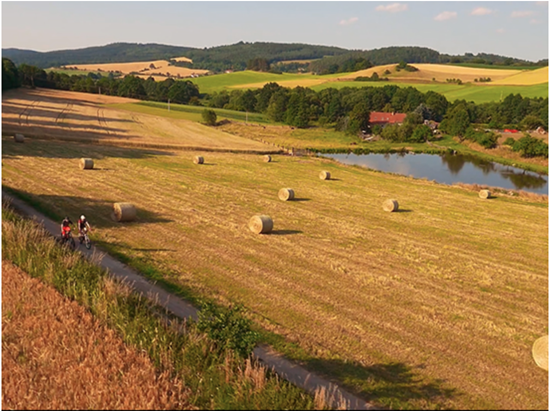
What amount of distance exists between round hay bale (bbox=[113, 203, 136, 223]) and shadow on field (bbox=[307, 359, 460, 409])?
1474 cm

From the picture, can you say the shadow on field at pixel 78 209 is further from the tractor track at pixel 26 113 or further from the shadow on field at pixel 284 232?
the tractor track at pixel 26 113

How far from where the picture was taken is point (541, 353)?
470 inches

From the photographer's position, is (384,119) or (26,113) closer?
(26,113)

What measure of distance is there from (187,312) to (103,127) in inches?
2321

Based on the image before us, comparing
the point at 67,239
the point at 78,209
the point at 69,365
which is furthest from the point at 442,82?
the point at 69,365

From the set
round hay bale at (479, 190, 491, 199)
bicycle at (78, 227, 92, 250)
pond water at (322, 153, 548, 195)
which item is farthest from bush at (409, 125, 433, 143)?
bicycle at (78, 227, 92, 250)

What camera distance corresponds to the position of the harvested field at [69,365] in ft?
28.5

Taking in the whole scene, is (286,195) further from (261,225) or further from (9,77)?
(9,77)

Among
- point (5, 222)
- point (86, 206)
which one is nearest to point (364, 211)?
point (86, 206)

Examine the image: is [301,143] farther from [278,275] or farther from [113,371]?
[113,371]

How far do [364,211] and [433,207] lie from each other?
6561 mm

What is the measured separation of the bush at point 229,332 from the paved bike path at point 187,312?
3.02 feet

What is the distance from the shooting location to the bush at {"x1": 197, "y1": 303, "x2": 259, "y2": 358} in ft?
34.7

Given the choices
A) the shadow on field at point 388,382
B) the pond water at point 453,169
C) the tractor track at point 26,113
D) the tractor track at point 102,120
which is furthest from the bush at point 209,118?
the shadow on field at point 388,382
